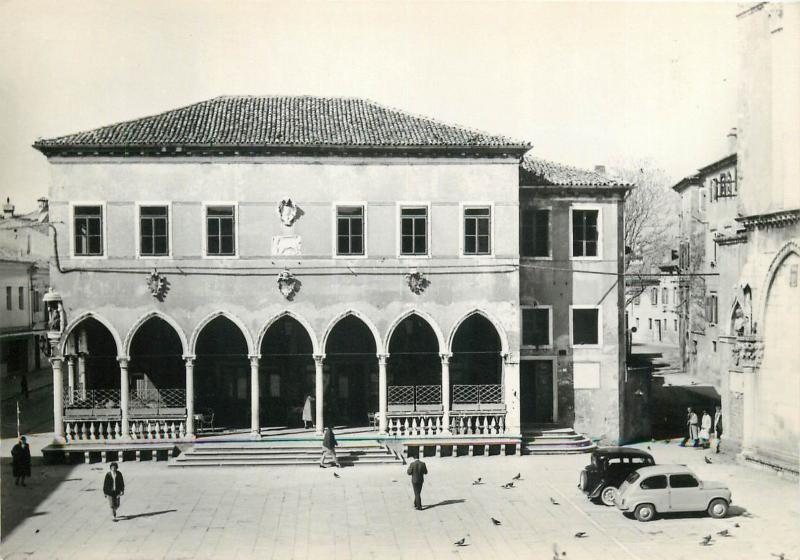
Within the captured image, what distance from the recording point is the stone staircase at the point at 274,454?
2411cm

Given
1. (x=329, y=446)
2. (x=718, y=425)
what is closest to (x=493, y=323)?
(x=329, y=446)

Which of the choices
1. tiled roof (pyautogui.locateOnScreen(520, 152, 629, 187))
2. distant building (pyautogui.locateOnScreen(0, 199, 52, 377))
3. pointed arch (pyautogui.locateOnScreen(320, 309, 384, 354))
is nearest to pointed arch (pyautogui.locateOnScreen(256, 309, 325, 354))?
pointed arch (pyautogui.locateOnScreen(320, 309, 384, 354))

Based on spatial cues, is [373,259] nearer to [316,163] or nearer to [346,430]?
[316,163]

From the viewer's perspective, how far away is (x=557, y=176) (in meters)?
28.2

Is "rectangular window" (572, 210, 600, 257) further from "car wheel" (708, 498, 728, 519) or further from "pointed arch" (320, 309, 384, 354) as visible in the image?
"car wheel" (708, 498, 728, 519)

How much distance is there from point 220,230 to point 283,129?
11.8ft

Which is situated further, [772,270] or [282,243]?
[282,243]

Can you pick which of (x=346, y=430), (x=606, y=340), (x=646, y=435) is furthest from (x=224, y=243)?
(x=646, y=435)

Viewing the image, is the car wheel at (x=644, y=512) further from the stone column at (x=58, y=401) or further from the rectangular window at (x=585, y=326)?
the stone column at (x=58, y=401)

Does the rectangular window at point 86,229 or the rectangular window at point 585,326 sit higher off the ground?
the rectangular window at point 86,229

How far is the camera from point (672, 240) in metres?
46.6

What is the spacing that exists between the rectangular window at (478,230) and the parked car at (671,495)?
885 centimetres

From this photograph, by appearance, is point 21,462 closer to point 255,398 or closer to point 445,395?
point 255,398

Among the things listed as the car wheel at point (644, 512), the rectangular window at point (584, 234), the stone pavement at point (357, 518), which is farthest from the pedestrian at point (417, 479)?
the rectangular window at point (584, 234)
